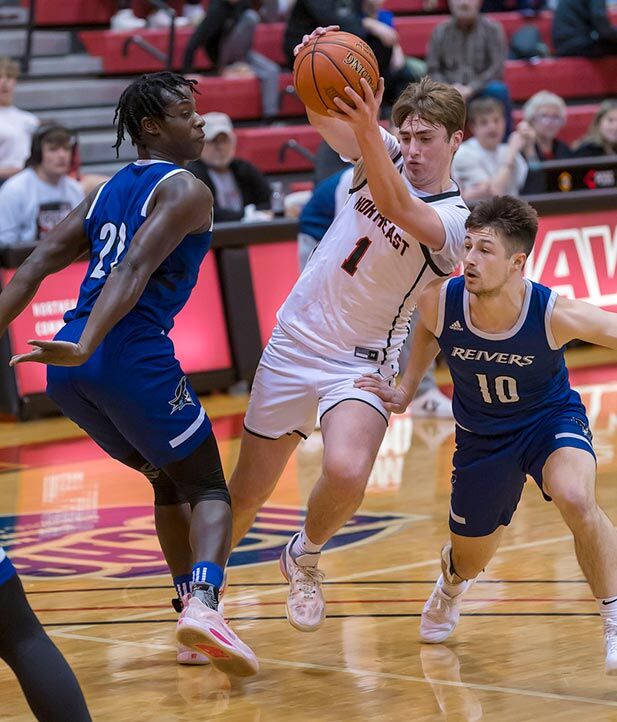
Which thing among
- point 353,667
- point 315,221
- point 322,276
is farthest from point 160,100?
point 315,221

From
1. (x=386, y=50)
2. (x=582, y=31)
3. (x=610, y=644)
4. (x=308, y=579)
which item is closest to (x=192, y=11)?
(x=386, y=50)

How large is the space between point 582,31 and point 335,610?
12.5 m

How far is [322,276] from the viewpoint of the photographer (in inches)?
213

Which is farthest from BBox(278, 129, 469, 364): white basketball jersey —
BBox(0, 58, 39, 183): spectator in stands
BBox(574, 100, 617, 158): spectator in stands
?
BBox(574, 100, 617, 158): spectator in stands

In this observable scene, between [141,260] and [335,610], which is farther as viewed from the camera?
[335,610]

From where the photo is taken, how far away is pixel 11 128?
1239cm

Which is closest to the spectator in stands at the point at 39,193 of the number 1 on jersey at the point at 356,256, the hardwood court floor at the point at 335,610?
the hardwood court floor at the point at 335,610

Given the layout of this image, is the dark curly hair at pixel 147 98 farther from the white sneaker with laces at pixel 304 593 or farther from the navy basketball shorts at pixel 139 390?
the white sneaker with laces at pixel 304 593

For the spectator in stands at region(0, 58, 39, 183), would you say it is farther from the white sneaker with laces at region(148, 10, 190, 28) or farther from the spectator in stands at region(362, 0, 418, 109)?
the spectator in stands at region(362, 0, 418, 109)

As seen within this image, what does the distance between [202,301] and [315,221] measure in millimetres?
1617

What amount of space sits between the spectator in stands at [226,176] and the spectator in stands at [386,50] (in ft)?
8.28

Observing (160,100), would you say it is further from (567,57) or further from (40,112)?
(567,57)

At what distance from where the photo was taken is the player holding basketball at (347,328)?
16.9ft

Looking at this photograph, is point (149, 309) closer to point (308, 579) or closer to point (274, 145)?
point (308, 579)
